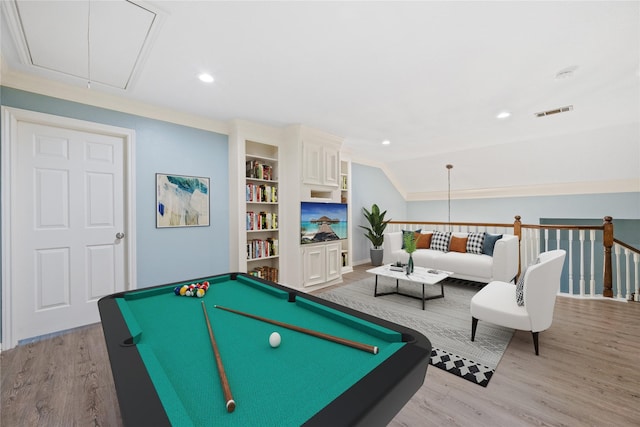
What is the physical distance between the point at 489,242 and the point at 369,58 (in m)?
3.43

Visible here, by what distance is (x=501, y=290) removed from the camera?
2.57 metres

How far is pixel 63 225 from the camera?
8.38ft

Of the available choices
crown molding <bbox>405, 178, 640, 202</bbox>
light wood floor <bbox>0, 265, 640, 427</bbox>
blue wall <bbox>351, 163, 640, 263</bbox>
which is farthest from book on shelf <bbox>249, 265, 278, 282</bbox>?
crown molding <bbox>405, 178, 640, 202</bbox>

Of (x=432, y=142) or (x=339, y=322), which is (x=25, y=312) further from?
(x=432, y=142)

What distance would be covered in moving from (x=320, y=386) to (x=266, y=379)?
187 millimetres

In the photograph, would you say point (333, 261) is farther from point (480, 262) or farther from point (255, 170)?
point (480, 262)

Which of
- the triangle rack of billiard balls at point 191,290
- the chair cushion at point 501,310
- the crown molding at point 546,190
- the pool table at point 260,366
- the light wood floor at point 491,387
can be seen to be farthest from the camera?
the crown molding at point 546,190

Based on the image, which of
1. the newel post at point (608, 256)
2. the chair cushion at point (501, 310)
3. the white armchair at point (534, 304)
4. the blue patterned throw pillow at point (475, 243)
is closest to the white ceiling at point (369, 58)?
the newel post at point (608, 256)

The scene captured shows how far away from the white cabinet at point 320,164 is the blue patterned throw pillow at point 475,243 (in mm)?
2415

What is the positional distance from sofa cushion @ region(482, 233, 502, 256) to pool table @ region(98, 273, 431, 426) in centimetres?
364

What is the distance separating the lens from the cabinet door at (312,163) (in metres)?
3.80

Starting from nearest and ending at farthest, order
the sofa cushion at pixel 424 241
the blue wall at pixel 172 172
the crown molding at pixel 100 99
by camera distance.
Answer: the crown molding at pixel 100 99 < the blue wall at pixel 172 172 < the sofa cushion at pixel 424 241

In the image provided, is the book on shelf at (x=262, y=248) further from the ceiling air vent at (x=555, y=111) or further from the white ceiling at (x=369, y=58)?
the ceiling air vent at (x=555, y=111)

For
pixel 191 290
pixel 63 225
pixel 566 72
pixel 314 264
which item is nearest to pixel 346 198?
pixel 314 264
